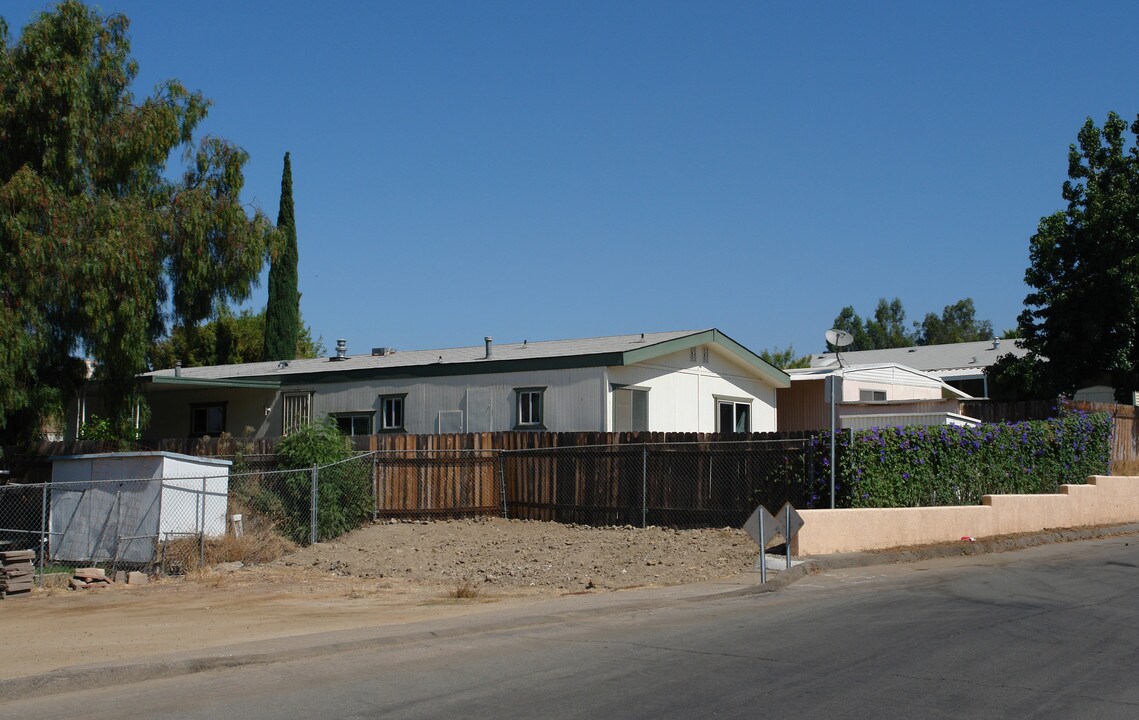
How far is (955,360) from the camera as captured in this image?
155ft

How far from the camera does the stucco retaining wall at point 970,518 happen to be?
56.9ft

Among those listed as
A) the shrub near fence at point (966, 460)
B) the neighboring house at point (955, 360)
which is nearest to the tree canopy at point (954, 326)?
the neighboring house at point (955, 360)

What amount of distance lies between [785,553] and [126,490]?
11.7 meters

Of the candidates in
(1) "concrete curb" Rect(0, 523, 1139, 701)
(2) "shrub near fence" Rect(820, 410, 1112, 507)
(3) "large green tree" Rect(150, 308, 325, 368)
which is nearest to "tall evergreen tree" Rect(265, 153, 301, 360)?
(3) "large green tree" Rect(150, 308, 325, 368)

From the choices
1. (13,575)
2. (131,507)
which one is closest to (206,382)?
(131,507)

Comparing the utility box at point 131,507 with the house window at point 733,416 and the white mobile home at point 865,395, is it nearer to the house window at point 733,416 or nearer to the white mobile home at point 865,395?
the house window at point 733,416

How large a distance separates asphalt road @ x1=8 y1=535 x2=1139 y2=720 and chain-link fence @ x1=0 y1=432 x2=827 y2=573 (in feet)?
23.4

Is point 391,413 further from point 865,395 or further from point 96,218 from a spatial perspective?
point 865,395

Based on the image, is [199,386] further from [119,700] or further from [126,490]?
[119,700]

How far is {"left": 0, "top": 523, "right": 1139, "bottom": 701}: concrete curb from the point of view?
912 cm

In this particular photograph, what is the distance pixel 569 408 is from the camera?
79.5 feet

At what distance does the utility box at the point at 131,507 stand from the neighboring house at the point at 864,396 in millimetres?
15344

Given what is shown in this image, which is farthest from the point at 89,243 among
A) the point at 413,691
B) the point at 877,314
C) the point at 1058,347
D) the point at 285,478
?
the point at 877,314

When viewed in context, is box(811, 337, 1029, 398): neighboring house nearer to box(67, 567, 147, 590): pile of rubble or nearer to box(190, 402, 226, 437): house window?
box(190, 402, 226, 437): house window
